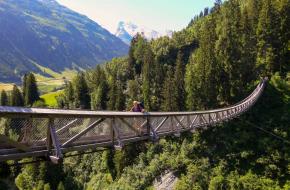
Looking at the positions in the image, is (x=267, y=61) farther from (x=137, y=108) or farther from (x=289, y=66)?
(x=137, y=108)

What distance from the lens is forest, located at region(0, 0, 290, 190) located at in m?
48.9

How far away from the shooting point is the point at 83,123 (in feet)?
44.1

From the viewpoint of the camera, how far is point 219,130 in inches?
2192

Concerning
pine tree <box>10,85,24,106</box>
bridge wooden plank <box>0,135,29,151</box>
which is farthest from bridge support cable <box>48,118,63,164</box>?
pine tree <box>10,85,24,106</box>

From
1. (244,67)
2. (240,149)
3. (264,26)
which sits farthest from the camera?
(264,26)

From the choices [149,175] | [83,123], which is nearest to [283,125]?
[149,175]

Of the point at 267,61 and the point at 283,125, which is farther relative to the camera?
the point at 267,61

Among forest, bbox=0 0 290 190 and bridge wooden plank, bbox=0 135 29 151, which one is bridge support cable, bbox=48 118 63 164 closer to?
bridge wooden plank, bbox=0 135 29 151

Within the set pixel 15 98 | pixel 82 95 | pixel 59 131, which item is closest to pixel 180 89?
pixel 82 95

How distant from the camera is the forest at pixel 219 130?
4888cm

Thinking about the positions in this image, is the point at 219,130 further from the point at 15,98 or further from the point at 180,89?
the point at 15,98

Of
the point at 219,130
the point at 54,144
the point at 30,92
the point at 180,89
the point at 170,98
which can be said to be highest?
the point at 30,92

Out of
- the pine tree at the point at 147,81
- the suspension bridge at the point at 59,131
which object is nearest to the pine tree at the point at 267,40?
the pine tree at the point at 147,81

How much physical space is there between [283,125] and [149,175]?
2188 cm
